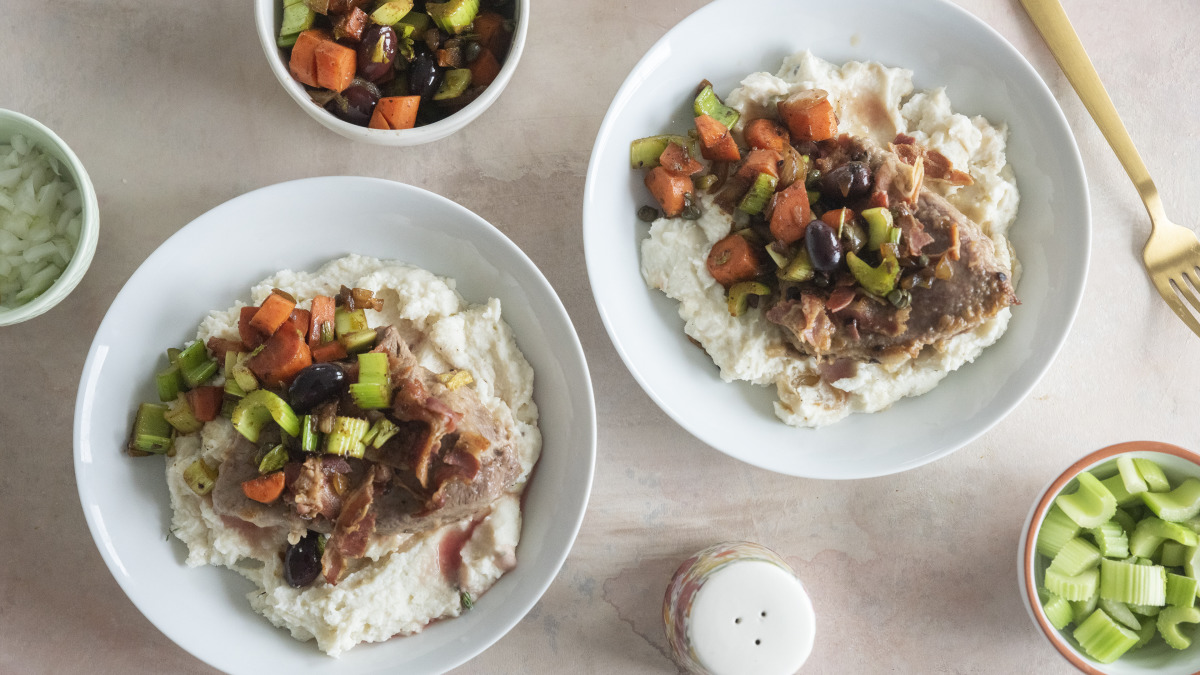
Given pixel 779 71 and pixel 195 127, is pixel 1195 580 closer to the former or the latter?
pixel 779 71

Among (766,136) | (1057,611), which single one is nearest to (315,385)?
(766,136)

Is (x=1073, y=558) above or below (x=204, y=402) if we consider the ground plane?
below

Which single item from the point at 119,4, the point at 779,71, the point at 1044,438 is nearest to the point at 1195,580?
the point at 1044,438

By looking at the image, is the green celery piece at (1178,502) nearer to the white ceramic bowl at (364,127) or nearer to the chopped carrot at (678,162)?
the chopped carrot at (678,162)

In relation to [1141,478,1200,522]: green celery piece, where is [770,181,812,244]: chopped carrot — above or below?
above

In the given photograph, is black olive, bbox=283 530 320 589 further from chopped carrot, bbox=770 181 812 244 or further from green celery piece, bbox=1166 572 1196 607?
green celery piece, bbox=1166 572 1196 607

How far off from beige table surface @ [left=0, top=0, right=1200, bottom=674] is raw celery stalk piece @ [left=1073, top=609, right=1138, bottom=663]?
0.43 metres

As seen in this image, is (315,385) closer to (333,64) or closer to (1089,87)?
(333,64)

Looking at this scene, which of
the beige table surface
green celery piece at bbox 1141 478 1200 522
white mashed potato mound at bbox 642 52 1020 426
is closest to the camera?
white mashed potato mound at bbox 642 52 1020 426

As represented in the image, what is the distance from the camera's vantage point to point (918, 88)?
3.96 metres

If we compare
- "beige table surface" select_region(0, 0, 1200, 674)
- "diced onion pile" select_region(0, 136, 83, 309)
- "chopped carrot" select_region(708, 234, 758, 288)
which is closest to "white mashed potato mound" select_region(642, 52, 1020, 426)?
"chopped carrot" select_region(708, 234, 758, 288)

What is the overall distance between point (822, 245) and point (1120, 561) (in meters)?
2.27

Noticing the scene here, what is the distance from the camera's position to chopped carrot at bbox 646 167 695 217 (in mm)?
3670

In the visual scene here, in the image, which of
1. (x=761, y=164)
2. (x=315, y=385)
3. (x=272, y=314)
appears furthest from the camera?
(x=761, y=164)
